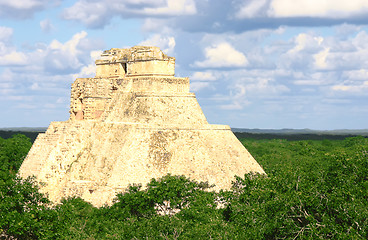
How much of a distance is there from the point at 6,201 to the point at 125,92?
15742 mm

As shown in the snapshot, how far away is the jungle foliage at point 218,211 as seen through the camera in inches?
864

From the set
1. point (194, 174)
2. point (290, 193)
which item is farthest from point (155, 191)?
point (290, 193)

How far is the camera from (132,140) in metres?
34.6

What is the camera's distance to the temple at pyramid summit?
33.9 metres

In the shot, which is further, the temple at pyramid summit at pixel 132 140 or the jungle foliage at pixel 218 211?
the temple at pyramid summit at pixel 132 140

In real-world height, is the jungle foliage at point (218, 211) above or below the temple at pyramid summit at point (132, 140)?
below

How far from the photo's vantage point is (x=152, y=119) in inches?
1439

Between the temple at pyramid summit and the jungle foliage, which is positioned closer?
the jungle foliage

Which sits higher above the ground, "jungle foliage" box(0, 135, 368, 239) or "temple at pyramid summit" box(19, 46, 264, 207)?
"temple at pyramid summit" box(19, 46, 264, 207)

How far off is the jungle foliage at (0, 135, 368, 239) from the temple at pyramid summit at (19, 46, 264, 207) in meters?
1.94

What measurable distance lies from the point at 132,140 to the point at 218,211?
756 cm

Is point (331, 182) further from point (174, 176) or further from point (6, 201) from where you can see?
point (6, 201)

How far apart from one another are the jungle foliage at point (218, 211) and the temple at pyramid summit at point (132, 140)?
194cm

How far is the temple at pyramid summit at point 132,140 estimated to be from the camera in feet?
111
